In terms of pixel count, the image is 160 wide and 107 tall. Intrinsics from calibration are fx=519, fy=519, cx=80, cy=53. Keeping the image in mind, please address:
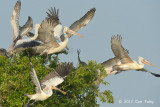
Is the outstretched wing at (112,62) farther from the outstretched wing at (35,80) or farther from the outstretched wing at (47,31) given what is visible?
the outstretched wing at (35,80)

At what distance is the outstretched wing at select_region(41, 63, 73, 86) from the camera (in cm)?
1956

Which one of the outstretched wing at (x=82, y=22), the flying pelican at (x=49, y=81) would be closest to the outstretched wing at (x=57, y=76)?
the flying pelican at (x=49, y=81)

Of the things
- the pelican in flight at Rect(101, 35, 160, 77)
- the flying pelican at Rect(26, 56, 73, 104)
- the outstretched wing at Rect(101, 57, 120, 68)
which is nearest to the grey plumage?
the flying pelican at Rect(26, 56, 73, 104)

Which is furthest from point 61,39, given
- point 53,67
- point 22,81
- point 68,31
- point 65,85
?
point 22,81

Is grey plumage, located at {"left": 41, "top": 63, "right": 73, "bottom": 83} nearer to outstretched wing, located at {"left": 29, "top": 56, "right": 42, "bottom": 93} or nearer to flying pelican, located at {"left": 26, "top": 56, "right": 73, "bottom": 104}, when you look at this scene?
flying pelican, located at {"left": 26, "top": 56, "right": 73, "bottom": 104}

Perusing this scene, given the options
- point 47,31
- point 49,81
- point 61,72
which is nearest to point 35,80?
point 49,81

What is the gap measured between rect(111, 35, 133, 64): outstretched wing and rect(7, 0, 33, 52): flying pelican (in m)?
5.28

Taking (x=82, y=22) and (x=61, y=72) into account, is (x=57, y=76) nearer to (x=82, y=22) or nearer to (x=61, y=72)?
(x=61, y=72)

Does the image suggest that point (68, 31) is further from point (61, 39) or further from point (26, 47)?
point (26, 47)

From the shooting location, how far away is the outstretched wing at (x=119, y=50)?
22172 millimetres

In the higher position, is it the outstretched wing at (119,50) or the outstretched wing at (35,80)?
the outstretched wing at (119,50)

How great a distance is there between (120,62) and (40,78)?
17.4ft

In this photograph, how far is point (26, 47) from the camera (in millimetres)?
23359

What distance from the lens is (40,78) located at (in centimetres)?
1991
